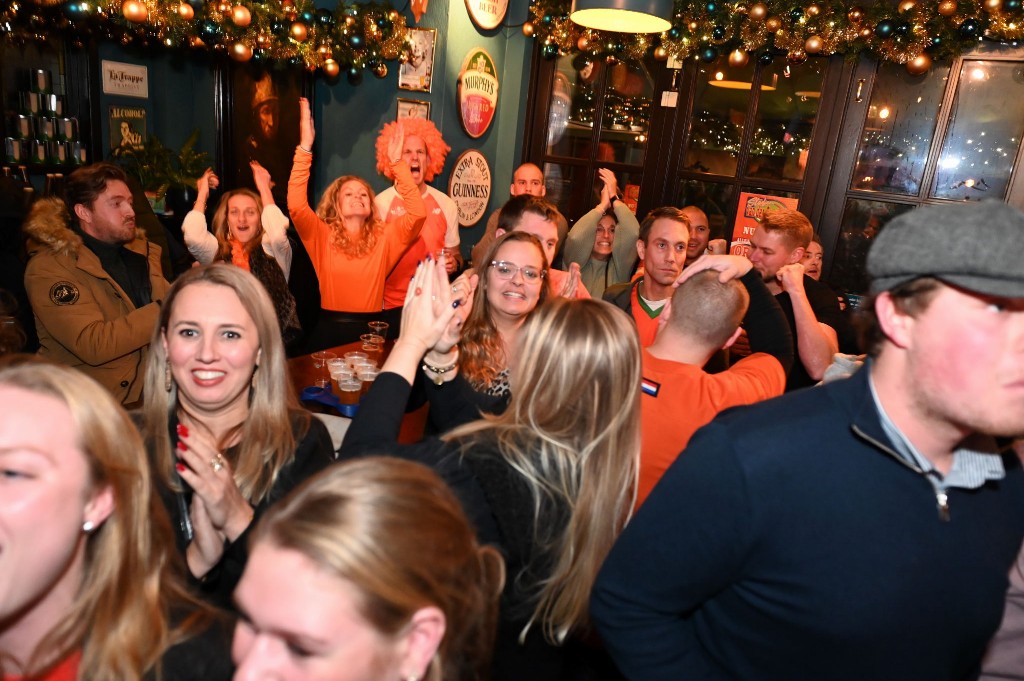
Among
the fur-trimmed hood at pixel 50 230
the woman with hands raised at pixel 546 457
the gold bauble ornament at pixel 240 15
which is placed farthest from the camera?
the gold bauble ornament at pixel 240 15

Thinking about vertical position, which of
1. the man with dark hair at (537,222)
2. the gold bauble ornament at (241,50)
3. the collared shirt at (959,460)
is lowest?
Answer: the collared shirt at (959,460)

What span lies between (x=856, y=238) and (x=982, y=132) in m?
1.11

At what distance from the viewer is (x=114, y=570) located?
1146mm

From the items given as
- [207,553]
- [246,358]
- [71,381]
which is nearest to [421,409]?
[246,358]

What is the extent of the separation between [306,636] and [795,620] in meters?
0.79

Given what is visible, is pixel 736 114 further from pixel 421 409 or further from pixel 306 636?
pixel 306 636

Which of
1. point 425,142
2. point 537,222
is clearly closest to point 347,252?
point 537,222

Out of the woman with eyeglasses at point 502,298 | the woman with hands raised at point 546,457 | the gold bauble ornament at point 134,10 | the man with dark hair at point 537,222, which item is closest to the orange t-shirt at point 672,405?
the woman with hands raised at point 546,457

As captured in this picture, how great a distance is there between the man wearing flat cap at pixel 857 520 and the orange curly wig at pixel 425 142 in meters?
4.75

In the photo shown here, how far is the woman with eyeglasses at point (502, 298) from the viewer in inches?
99.7

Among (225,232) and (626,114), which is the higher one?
(626,114)

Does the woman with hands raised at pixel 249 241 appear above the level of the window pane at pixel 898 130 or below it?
below

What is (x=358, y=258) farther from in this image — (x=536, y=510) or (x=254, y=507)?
(x=536, y=510)

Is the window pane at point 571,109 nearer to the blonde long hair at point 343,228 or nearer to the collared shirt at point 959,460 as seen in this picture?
the blonde long hair at point 343,228
